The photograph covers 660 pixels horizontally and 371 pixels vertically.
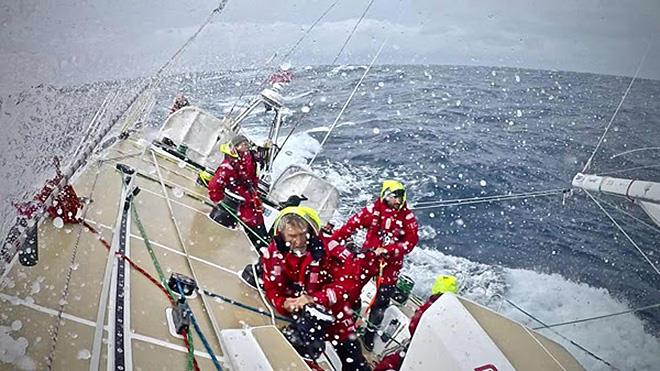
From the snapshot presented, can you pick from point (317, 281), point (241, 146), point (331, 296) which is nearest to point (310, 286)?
point (317, 281)

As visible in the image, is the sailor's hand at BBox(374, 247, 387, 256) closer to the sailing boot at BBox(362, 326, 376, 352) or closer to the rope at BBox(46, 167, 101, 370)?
the sailing boot at BBox(362, 326, 376, 352)

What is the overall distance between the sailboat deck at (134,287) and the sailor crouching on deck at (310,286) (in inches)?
10.4

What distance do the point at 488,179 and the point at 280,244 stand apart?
9.92 m

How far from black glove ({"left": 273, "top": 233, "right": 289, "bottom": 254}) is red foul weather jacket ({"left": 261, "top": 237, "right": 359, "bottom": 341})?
0.06 feet

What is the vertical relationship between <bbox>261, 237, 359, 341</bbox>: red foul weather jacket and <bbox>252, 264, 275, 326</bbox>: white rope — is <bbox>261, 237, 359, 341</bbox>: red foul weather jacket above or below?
above

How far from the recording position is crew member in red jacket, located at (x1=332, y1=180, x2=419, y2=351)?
404 centimetres

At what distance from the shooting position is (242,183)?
445 centimetres

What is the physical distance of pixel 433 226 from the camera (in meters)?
9.12

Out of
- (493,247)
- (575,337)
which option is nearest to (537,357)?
(575,337)

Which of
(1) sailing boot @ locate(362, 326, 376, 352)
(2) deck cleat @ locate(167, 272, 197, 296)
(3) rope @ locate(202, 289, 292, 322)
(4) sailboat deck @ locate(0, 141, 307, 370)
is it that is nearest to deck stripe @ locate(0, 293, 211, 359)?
(4) sailboat deck @ locate(0, 141, 307, 370)

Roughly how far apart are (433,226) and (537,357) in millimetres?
6955

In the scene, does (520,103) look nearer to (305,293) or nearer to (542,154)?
(542,154)

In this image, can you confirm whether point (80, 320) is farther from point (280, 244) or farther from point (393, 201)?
point (393, 201)

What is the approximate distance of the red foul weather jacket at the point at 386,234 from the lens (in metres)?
4.05
